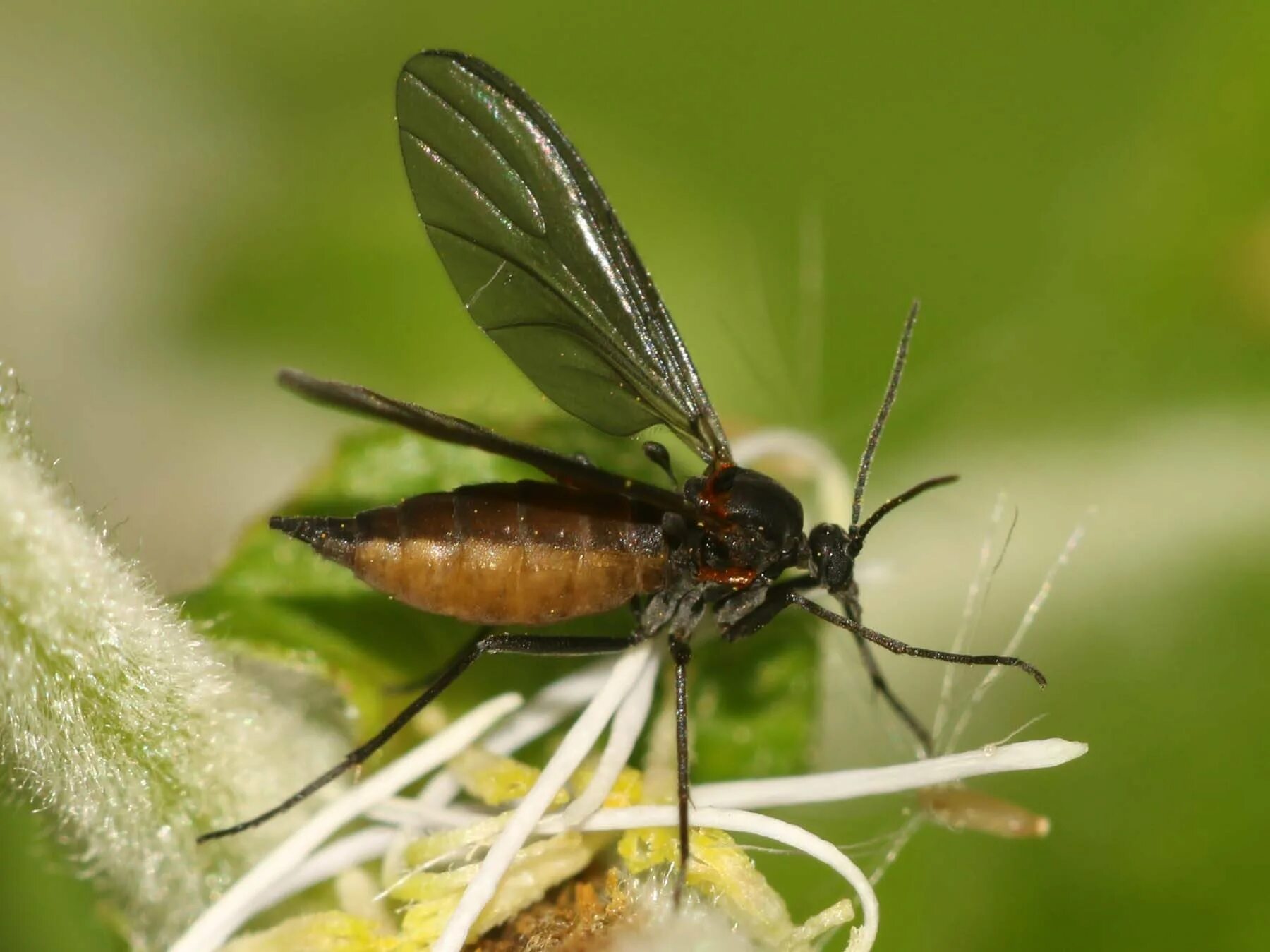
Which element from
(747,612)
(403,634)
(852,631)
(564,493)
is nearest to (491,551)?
(564,493)

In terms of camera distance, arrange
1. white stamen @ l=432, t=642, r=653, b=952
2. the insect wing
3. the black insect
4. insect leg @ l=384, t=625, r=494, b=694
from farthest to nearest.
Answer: insect leg @ l=384, t=625, r=494, b=694 → the black insect → white stamen @ l=432, t=642, r=653, b=952 → the insect wing

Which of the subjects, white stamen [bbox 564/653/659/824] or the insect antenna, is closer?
white stamen [bbox 564/653/659/824]

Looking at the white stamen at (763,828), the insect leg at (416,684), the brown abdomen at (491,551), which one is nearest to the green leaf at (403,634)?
the insect leg at (416,684)

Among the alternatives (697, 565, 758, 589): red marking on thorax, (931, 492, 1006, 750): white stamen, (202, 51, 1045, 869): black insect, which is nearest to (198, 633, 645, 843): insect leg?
(202, 51, 1045, 869): black insect

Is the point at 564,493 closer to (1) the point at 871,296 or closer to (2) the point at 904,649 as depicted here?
(2) the point at 904,649

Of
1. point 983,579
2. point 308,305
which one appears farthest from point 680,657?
point 308,305

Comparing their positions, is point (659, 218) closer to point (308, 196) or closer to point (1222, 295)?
point (308, 196)

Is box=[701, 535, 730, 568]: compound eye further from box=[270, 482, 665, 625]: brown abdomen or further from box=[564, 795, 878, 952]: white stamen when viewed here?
box=[564, 795, 878, 952]: white stamen
